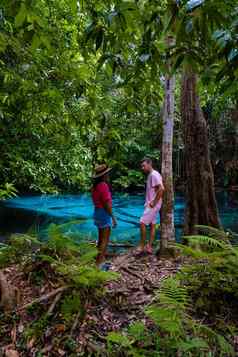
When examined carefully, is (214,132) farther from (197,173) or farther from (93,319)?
(93,319)

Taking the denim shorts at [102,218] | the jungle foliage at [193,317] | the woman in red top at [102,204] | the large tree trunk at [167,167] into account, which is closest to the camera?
the jungle foliage at [193,317]

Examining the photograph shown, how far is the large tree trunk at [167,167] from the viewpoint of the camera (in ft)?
21.1

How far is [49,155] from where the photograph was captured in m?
9.44

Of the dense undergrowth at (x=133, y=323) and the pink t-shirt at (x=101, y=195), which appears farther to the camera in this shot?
the pink t-shirt at (x=101, y=195)

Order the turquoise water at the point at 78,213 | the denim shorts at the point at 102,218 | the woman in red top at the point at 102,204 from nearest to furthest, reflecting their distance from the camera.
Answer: the woman in red top at the point at 102,204, the denim shorts at the point at 102,218, the turquoise water at the point at 78,213

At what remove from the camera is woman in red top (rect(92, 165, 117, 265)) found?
5.54 m

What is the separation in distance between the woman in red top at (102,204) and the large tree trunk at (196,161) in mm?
2065

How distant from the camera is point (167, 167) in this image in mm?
6695

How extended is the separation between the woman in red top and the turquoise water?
6340 mm

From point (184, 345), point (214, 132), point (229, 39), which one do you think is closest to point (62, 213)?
point (214, 132)

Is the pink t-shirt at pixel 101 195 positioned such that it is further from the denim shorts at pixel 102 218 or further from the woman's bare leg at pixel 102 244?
the woman's bare leg at pixel 102 244

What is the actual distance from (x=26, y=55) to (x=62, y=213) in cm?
1622

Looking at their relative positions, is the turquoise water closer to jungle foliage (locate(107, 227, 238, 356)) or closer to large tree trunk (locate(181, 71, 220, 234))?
large tree trunk (locate(181, 71, 220, 234))

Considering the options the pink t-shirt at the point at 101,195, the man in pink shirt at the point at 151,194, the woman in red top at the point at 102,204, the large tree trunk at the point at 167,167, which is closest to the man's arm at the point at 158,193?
the man in pink shirt at the point at 151,194
